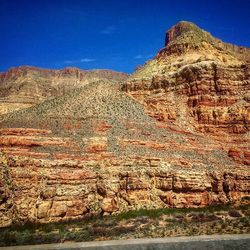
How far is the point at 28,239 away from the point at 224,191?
73.0 feet

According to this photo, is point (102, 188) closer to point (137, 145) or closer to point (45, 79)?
point (137, 145)

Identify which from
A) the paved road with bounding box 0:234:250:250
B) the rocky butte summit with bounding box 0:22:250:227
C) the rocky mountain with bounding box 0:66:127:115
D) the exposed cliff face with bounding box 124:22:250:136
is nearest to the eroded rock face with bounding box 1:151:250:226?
the rocky butte summit with bounding box 0:22:250:227

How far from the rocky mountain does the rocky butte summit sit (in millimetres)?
59394

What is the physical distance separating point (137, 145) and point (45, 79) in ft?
321

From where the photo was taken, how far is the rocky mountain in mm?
102250

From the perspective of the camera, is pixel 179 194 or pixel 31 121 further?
pixel 31 121

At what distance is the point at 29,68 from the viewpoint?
14062cm

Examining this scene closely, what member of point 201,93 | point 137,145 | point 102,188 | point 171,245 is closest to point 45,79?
point 201,93

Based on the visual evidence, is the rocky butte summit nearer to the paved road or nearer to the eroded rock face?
the eroded rock face

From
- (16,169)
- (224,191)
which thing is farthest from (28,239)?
(224,191)

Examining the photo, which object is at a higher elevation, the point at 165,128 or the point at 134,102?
the point at 134,102

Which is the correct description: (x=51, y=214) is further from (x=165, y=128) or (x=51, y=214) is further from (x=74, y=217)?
(x=165, y=128)

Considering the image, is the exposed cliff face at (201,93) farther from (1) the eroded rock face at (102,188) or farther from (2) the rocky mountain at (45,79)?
(2) the rocky mountain at (45,79)

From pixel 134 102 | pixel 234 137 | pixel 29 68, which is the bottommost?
pixel 234 137
